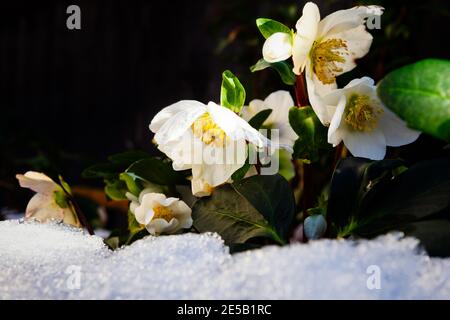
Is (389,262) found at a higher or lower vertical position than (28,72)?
higher

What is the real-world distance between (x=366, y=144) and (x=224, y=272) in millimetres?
212

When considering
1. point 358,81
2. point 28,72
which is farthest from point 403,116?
point 28,72

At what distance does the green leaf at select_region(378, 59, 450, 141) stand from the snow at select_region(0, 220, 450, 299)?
0.09 metres

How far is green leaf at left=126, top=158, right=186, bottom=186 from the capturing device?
0.62m

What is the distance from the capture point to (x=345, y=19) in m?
0.55

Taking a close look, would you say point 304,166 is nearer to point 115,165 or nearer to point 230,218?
point 230,218

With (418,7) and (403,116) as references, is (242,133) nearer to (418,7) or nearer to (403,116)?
(403,116)

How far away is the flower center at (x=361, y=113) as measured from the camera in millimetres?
554

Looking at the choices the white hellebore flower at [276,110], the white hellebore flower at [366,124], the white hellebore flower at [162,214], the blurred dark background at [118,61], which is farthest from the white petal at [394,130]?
the blurred dark background at [118,61]

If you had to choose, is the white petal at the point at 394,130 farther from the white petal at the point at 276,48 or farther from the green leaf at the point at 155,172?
the green leaf at the point at 155,172

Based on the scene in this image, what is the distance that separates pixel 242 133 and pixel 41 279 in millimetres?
201

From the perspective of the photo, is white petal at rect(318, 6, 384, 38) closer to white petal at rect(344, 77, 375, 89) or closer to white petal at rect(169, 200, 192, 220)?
white petal at rect(344, 77, 375, 89)

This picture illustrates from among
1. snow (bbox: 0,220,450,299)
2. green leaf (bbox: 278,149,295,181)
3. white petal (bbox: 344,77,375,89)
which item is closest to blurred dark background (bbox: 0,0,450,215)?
green leaf (bbox: 278,149,295,181)
